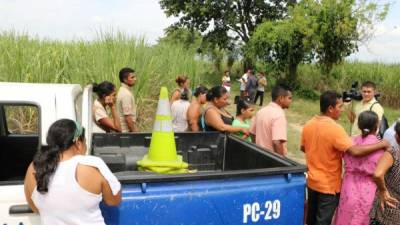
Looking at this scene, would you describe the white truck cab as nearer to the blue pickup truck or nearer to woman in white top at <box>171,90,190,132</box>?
the blue pickup truck

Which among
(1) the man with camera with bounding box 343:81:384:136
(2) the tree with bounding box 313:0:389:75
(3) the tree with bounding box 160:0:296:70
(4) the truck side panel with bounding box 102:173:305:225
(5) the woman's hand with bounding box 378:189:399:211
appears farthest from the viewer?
(3) the tree with bounding box 160:0:296:70

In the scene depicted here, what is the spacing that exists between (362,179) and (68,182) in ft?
8.17

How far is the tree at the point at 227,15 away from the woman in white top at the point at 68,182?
26.0 metres

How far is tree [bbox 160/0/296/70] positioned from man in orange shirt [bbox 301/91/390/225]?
24.3 meters

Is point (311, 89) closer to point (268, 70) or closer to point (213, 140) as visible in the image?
point (268, 70)

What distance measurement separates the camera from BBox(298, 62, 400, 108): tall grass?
1869cm

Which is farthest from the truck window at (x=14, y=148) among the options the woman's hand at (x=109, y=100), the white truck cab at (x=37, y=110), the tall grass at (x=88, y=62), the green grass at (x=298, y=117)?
the green grass at (x=298, y=117)

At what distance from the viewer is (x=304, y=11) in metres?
19.4

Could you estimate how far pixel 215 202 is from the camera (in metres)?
2.48

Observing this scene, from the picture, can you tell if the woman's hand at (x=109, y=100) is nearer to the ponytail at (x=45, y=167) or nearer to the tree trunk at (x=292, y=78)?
the ponytail at (x=45, y=167)

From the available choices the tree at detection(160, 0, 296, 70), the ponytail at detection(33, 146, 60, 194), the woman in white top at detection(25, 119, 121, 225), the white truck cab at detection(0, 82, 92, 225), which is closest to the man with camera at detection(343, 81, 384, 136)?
the white truck cab at detection(0, 82, 92, 225)

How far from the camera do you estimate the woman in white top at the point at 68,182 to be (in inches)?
84.6

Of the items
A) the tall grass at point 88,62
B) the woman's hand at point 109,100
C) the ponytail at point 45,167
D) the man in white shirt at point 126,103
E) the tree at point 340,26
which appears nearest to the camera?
the ponytail at point 45,167

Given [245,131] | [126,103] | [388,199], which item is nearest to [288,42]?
[126,103]
